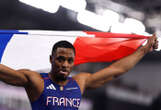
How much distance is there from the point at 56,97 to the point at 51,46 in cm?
142

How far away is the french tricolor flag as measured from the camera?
14.8 feet

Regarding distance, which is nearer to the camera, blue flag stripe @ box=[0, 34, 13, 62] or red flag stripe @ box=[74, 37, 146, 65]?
blue flag stripe @ box=[0, 34, 13, 62]

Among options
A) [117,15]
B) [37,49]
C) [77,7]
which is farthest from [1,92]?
[37,49]

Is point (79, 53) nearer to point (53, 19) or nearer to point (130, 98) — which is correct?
point (53, 19)

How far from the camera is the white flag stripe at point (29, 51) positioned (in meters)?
4.51

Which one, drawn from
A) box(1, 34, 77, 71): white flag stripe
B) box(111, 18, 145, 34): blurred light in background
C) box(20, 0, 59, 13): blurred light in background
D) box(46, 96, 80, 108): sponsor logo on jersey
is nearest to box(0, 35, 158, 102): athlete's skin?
box(46, 96, 80, 108): sponsor logo on jersey

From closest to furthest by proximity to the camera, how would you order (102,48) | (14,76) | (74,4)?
1. (14,76)
2. (102,48)
3. (74,4)

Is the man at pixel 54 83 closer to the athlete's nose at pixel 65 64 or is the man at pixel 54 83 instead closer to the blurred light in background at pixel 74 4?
the athlete's nose at pixel 65 64

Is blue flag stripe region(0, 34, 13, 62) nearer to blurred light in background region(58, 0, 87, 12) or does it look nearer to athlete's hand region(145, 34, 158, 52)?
athlete's hand region(145, 34, 158, 52)

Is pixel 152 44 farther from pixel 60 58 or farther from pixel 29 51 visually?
pixel 29 51

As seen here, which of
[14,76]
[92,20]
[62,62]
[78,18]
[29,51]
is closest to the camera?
[14,76]

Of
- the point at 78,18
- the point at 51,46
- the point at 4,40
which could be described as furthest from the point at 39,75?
the point at 78,18

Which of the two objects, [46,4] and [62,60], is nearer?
[62,60]

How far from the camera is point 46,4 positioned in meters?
9.54
